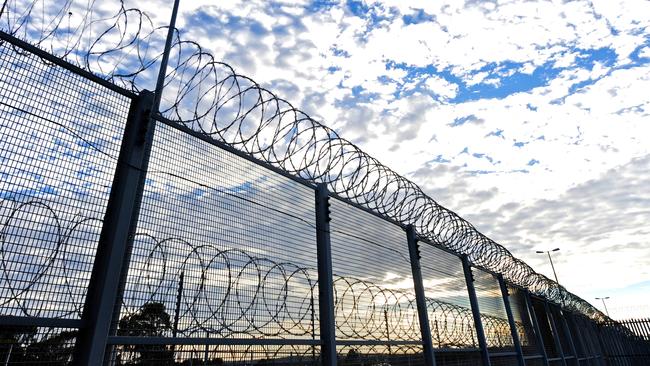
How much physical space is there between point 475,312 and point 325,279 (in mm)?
5203

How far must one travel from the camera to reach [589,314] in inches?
921

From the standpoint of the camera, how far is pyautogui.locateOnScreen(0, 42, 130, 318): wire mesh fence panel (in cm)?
263

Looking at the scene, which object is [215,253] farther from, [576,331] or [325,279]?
[576,331]

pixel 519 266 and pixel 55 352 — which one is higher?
pixel 519 266

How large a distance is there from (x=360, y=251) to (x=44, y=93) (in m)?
4.41

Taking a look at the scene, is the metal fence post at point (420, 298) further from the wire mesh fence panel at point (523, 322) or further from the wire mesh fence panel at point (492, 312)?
the wire mesh fence panel at point (523, 322)

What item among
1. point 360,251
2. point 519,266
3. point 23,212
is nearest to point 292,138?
point 360,251

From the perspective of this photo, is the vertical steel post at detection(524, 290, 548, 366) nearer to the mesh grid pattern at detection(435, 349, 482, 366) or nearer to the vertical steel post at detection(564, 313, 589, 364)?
the mesh grid pattern at detection(435, 349, 482, 366)

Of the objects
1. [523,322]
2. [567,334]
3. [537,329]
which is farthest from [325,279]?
[567,334]

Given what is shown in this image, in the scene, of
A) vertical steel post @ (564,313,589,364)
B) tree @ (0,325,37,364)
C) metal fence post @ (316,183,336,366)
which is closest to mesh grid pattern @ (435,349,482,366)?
metal fence post @ (316,183,336,366)

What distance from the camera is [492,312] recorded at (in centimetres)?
1000

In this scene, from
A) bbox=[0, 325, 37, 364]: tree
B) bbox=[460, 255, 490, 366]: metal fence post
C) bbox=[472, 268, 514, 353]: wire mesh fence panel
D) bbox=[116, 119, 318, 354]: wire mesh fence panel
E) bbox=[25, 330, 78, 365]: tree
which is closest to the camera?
bbox=[0, 325, 37, 364]: tree

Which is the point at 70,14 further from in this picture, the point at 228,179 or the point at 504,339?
the point at 504,339

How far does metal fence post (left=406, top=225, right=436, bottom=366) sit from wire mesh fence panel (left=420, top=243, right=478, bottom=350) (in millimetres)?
218
